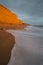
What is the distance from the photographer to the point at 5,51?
282 cm

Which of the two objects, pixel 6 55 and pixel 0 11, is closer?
pixel 6 55

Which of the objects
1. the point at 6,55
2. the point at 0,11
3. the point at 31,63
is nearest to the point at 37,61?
the point at 31,63

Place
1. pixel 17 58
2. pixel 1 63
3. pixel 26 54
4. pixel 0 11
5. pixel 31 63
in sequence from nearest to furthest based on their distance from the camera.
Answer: pixel 1 63 → pixel 31 63 → pixel 17 58 → pixel 26 54 → pixel 0 11

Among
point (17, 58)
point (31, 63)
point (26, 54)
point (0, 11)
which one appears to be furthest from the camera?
point (0, 11)

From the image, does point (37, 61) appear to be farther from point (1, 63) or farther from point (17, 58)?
point (1, 63)

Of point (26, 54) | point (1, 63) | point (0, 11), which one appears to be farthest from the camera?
point (0, 11)

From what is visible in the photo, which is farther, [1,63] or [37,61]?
[37,61]

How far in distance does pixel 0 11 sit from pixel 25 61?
10.9 m

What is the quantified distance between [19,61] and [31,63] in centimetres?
22

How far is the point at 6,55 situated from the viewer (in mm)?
2639

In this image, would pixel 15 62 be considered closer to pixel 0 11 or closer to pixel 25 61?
pixel 25 61

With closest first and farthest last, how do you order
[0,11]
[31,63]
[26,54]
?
[31,63], [26,54], [0,11]

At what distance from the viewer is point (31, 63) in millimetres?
2523

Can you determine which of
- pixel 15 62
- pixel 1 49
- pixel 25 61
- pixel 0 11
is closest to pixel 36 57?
pixel 25 61
